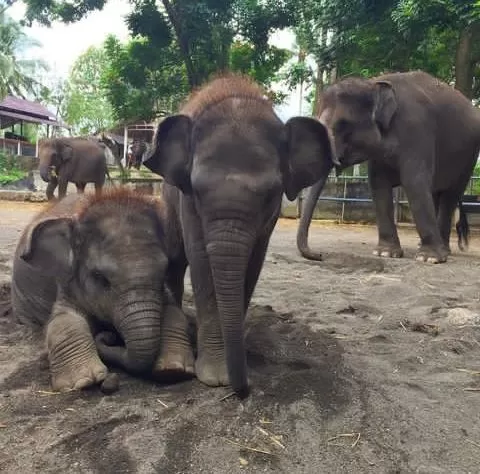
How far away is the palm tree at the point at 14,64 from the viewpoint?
124 ft

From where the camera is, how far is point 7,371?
3449 millimetres

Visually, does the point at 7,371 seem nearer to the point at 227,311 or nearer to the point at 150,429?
the point at 150,429

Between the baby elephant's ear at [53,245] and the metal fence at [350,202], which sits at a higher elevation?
the baby elephant's ear at [53,245]

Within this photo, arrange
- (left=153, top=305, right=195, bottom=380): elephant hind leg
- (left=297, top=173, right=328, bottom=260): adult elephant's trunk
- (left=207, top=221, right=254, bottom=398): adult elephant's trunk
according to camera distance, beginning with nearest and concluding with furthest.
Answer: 1. (left=207, top=221, right=254, bottom=398): adult elephant's trunk
2. (left=153, top=305, right=195, bottom=380): elephant hind leg
3. (left=297, top=173, right=328, bottom=260): adult elephant's trunk

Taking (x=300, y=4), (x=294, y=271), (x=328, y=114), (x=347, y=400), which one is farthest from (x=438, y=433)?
(x=300, y=4)

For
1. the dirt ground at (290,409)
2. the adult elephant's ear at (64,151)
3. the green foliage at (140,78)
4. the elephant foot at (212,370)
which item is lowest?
the dirt ground at (290,409)

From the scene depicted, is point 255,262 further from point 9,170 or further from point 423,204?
point 9,170

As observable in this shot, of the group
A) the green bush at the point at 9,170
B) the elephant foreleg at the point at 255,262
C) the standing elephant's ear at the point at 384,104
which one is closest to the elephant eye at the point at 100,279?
the elephant foreleg at the point at 255,262

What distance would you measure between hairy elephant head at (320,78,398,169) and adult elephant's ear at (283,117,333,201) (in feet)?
15.9

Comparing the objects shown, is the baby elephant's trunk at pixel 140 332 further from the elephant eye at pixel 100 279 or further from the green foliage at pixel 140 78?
the green foliage at pixel 140 78

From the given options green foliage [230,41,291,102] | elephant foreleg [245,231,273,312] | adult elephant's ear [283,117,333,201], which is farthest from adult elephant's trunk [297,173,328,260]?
green foliage [230,41,291,102]

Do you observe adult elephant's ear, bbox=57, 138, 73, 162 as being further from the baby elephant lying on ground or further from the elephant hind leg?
the elephant hind leg

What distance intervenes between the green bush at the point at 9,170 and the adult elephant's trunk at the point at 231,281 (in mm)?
25733

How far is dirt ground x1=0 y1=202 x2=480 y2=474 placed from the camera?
8.04 ft
